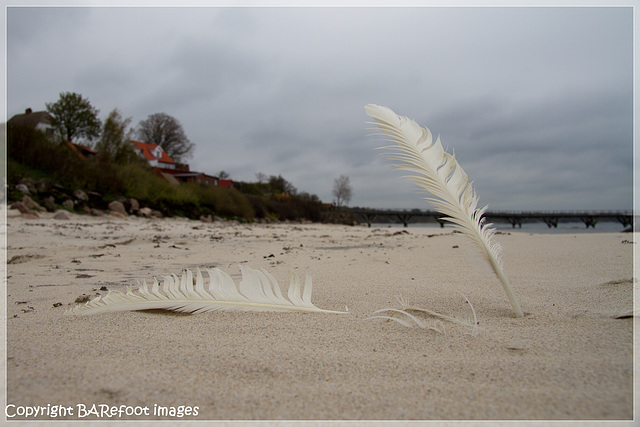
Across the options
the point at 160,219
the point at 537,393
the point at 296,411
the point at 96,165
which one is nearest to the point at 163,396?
the point at 296,411

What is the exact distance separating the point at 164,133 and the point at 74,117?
16724 mm

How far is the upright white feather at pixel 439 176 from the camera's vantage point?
1.57 m

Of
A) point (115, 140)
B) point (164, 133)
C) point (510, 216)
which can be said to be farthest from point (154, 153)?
point (510, 216)

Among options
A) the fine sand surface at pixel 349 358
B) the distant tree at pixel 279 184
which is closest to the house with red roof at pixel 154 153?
the distant tree at pixel 279 184

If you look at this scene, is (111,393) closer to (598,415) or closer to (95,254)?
(598,415)

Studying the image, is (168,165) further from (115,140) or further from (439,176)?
(439,176)

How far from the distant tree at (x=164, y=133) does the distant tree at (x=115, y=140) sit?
24813 mm

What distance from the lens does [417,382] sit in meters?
0.96

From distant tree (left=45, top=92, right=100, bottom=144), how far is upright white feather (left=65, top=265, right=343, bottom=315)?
27.3 meters

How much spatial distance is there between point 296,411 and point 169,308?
1011 millimetres

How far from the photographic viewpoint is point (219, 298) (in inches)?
62.3

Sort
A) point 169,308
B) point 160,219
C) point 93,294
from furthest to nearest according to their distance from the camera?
point 160,219, point 93,294, point 169,308

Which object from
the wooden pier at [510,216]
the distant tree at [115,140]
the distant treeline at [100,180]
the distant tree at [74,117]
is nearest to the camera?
the distant treeline at [100,180]

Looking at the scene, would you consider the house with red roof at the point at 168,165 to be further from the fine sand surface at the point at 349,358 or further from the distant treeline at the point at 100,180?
the fine sand surface at the point at 349,358
